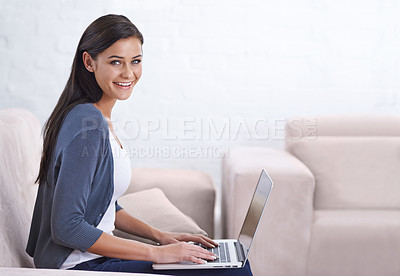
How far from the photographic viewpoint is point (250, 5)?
8.86ft

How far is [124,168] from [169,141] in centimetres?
159

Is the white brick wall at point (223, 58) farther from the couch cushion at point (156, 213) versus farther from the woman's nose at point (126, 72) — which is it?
the woman's nose at point (126, 72)

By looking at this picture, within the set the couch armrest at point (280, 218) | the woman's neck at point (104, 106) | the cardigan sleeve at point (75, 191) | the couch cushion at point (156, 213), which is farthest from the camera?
the couch armrest at point (280, 218)

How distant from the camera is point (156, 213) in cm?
187

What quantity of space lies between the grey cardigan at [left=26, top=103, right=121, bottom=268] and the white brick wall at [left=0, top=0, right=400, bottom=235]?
5.19 feet

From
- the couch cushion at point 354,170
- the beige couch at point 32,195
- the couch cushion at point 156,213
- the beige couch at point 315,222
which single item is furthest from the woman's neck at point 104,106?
the couch cushion at point 354,170

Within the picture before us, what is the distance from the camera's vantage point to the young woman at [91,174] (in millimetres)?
1095

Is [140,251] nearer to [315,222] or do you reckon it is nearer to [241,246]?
[241,246]

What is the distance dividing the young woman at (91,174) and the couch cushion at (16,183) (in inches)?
2.8

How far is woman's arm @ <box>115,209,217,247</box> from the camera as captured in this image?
1348 mm

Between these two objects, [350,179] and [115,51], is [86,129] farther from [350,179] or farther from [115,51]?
[350,179]

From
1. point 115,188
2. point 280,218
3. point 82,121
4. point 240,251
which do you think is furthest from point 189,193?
point 82,121

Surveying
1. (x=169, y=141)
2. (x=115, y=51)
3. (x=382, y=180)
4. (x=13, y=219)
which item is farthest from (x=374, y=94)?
(x=13, y=219)

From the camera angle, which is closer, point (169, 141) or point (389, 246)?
point (389, 246)
